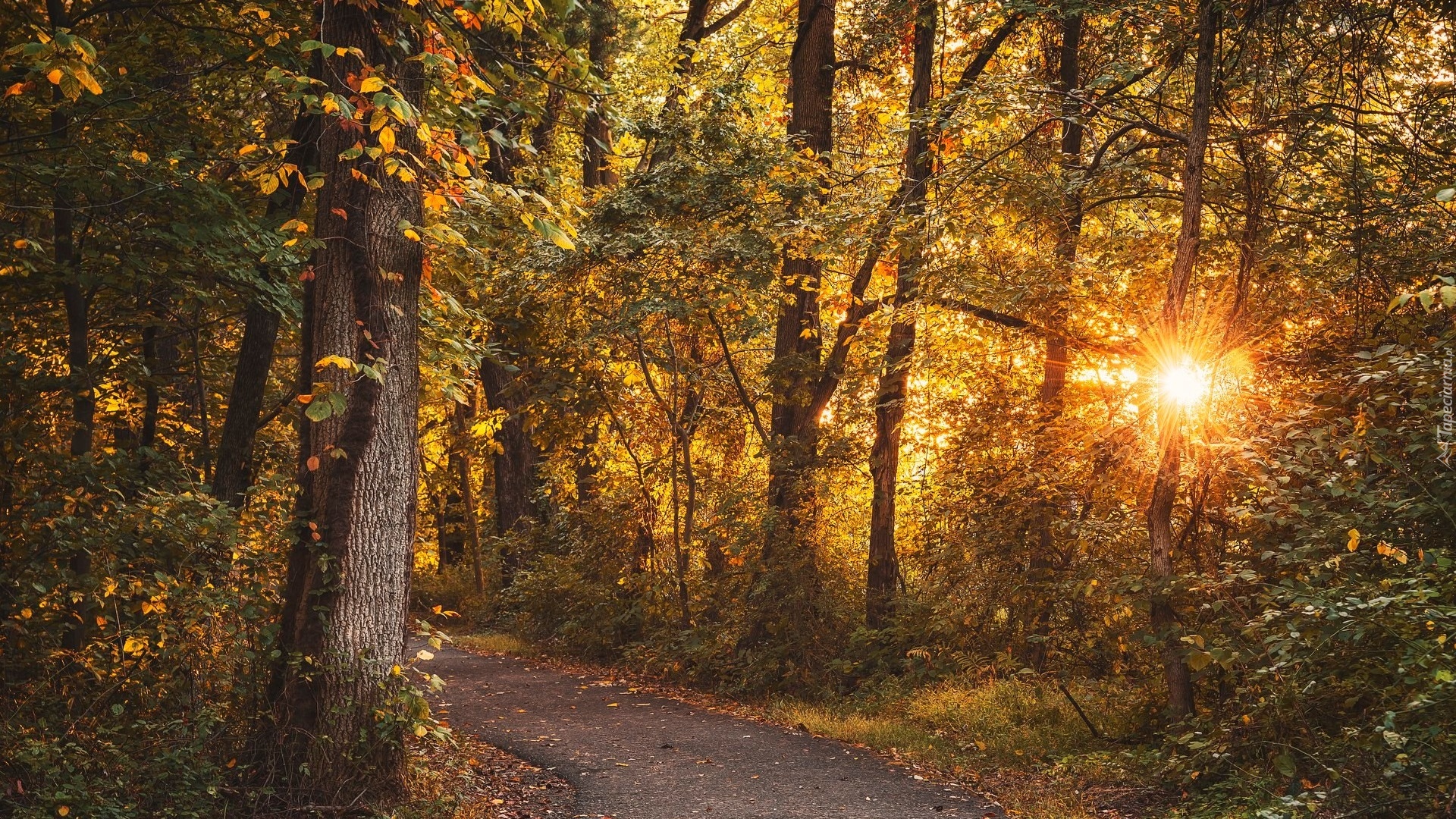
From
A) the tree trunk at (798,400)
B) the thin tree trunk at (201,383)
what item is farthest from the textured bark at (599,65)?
the thin tree trunk at (201,383)

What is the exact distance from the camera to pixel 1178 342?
8461 mm

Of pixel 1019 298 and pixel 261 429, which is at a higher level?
pixel 1019 298

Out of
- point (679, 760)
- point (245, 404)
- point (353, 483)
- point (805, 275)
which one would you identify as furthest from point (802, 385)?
point (353, 483)

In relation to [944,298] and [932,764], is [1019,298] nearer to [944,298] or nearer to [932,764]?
[944,298]

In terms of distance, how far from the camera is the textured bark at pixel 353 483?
6.68 meters

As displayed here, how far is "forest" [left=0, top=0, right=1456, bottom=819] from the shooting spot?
21.3ft

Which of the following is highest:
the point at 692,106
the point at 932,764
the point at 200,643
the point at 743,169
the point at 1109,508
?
the point at 692,106

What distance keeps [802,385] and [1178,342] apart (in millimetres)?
6387

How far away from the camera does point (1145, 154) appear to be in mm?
11703

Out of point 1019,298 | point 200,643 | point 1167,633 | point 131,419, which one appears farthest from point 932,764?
point 131,419

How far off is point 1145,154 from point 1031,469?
3.84 metres

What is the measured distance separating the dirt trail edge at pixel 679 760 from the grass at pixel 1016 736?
447mm

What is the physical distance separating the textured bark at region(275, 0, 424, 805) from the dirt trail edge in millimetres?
1916

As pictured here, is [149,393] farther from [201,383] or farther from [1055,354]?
[1055,354]
